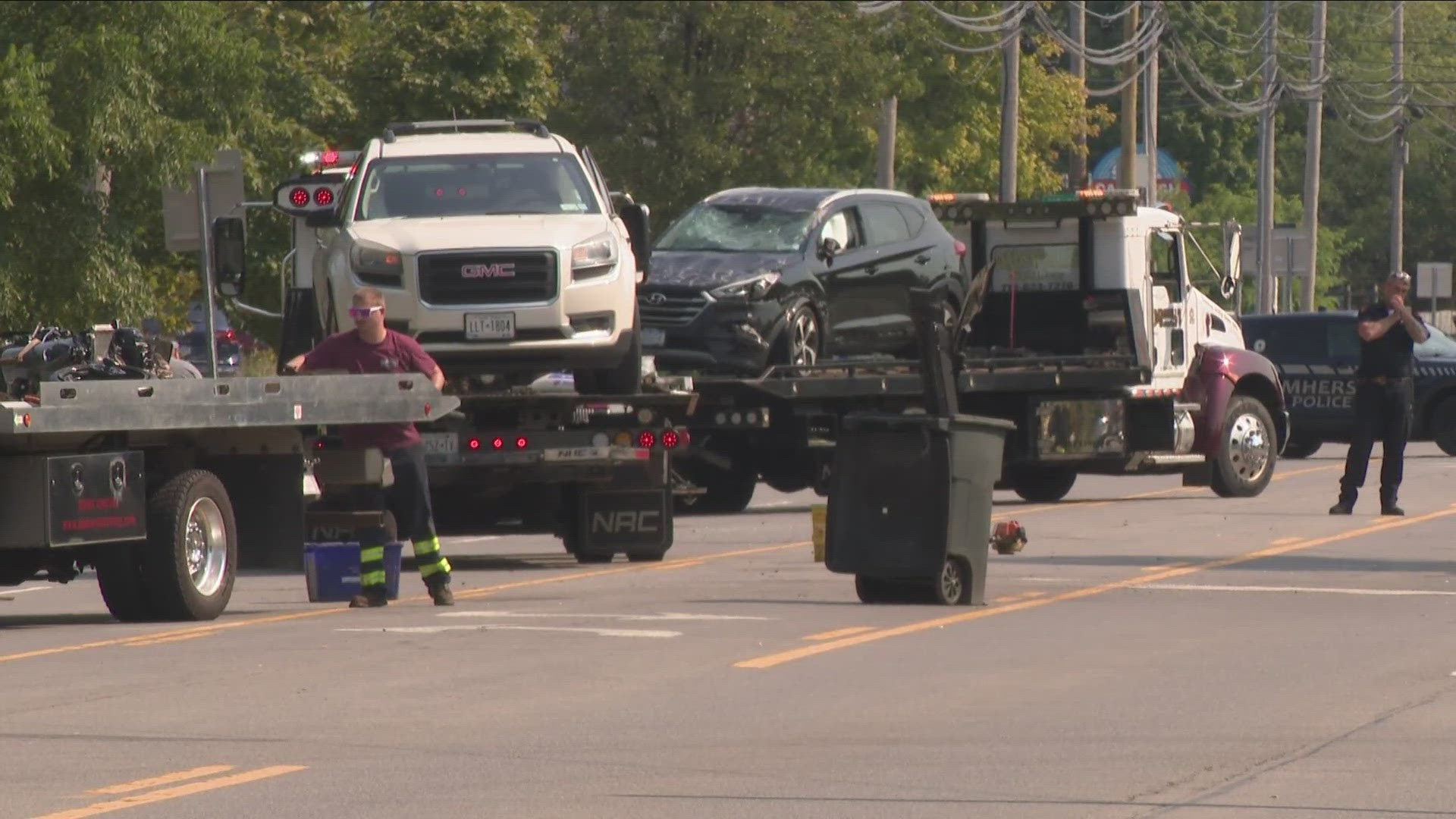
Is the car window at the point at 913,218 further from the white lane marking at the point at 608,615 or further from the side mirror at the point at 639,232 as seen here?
the white lane marking at the point at 608,615

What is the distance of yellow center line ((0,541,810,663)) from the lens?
13086 millimetres

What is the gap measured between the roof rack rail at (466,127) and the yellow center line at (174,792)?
9.96m

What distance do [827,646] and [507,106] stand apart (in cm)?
2809

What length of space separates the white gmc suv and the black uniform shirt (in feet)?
22.3

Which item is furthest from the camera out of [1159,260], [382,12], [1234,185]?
[1234,185]

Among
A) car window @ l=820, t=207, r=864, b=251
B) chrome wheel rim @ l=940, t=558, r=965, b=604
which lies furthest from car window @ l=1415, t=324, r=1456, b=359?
chrome wheel rim @ l=940, t=558, r=965, b=604

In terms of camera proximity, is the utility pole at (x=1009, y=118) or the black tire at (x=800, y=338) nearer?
the black tire at (x=800, y=338)

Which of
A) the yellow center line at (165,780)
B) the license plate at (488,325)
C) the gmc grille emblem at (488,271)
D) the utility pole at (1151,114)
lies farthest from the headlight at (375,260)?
the utility pole at (1151,114)

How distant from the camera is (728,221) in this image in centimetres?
2300

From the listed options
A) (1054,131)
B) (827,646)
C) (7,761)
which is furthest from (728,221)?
(1054,131)

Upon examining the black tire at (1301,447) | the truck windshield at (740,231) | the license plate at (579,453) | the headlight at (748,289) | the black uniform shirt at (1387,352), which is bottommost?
the black tire at (1301,447)

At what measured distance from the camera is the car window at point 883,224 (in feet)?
76.6

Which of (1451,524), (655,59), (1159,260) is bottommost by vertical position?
(1451,524)

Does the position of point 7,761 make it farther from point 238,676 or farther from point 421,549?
point 421,549
